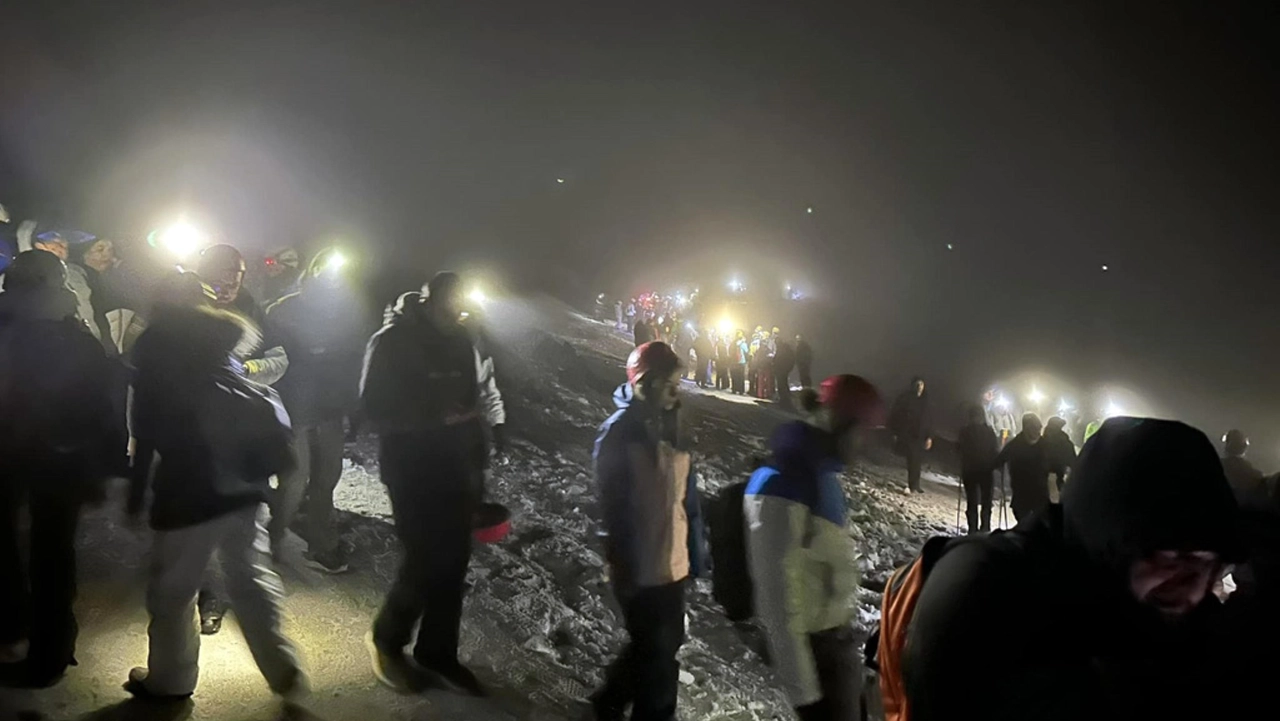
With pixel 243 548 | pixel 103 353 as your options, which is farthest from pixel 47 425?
pixel 243 548

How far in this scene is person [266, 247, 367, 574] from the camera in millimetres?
5484

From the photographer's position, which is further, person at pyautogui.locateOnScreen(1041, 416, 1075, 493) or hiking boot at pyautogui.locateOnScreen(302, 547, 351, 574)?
person at pyautogui.locateOnScreen(1041, 416, 1075, 493)

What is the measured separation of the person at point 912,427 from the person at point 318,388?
31.3 ft

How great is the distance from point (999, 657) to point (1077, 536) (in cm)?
32

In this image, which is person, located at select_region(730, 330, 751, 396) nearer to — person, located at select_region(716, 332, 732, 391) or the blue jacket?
person, located at select_region(716, 332, 732, 391)

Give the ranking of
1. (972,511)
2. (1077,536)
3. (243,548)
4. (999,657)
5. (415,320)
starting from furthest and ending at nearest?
(972,511)
(415,320)
(243,548)
(1077,536)
(999,657)

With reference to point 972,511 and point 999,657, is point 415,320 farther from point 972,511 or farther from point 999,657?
point 972,511

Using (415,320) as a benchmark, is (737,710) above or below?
below

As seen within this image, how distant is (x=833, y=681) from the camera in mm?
3488

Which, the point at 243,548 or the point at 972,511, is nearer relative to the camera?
the point at 243,548

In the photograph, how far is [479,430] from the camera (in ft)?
13.8

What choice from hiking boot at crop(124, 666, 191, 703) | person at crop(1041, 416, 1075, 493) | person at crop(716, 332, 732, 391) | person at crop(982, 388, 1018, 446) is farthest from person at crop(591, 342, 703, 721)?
person at crop(716, 332, 732, 391)

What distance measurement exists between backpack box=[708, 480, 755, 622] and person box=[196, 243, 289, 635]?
8.08 feet

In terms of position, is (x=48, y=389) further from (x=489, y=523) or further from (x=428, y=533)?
(x=489, y=523)
